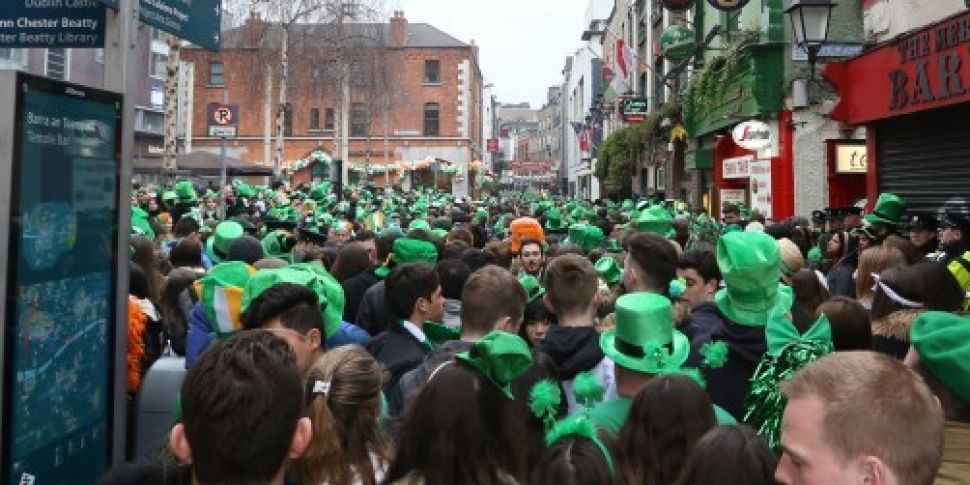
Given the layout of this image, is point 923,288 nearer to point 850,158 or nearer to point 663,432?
point 663,432

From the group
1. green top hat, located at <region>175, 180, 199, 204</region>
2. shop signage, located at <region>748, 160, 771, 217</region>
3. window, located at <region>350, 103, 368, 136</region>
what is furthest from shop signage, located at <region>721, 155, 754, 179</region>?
window, located at <region>350, 103, 368, 136</region>

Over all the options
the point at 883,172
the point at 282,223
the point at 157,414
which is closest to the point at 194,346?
the point at 157,414

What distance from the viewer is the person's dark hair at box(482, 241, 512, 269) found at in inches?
313

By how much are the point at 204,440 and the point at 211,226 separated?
33.4 feet

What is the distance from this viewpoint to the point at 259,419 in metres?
2.14

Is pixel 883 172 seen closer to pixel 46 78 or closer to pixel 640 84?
pixel 46 78

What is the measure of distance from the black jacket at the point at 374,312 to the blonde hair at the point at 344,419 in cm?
278

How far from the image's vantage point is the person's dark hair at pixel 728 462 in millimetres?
2547

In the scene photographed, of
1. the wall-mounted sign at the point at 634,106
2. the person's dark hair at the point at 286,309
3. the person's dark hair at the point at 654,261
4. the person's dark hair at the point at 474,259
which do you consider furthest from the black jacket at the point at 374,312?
the wall-mounted sign at the point at 634,106

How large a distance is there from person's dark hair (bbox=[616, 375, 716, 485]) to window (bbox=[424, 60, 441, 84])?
66.3 m

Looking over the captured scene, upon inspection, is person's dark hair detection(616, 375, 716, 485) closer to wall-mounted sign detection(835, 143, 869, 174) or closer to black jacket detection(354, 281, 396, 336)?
black jacket detection(354, 281, 396, 336)

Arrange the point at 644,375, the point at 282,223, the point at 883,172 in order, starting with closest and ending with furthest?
the point at 644,375, the point at 282,223, the point at 883,172

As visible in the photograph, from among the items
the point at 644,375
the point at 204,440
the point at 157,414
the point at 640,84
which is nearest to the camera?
the point at 204,440

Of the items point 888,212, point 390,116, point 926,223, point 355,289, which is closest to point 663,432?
point 355,289
